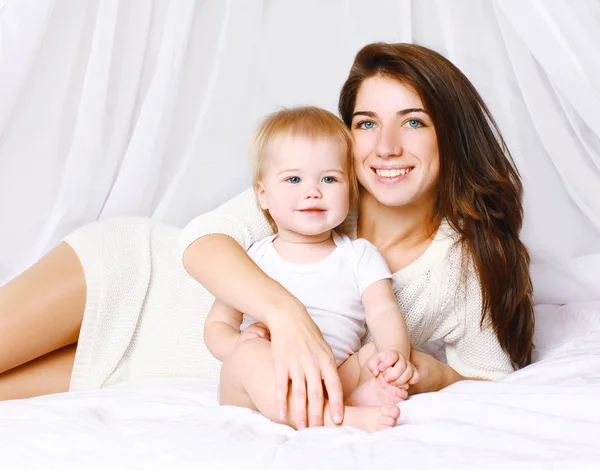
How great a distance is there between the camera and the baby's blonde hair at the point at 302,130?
1756 mm

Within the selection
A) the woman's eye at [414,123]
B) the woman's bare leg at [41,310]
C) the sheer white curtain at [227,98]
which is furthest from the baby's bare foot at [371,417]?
the sheer white curtain at [227,98]

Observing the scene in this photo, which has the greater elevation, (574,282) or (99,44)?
(99,44)

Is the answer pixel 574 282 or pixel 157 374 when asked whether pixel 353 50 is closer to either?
pixel 574 282

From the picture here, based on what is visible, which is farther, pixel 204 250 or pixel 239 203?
pixel 239 203

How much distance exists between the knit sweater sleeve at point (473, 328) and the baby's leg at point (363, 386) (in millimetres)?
392

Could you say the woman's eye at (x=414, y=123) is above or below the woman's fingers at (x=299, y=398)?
above

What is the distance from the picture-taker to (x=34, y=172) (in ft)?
8.01

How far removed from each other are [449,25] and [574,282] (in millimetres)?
848

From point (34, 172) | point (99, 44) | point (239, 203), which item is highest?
point (99, 44)

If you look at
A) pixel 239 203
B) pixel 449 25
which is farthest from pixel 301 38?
pixel 239 203

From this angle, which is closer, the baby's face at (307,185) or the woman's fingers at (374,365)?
the woman's fingers at (374,365)

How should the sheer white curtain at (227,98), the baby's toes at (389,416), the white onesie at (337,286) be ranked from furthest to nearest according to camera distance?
the sheer white curtain at (227,98) → the white onesie at (337,286) → the baby's toes at (389,416)

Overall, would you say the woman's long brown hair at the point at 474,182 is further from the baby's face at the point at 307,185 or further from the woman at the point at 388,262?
the baby's face at the point at 307,185

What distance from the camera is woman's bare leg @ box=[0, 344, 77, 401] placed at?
78.8 inches
